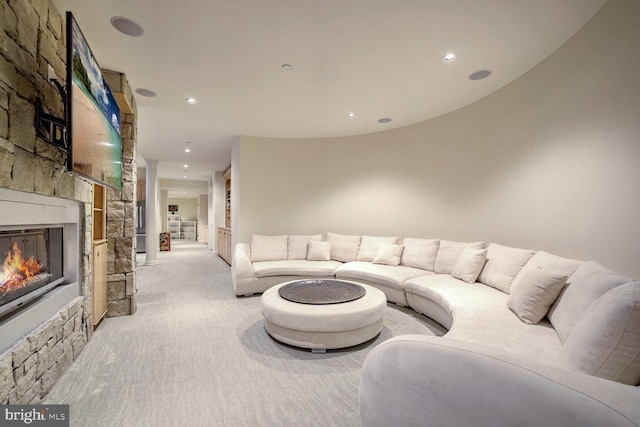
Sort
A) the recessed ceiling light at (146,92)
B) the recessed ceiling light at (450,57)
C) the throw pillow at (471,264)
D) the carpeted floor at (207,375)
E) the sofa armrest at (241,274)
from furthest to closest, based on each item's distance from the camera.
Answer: the sofa armrest at (241,274)
the recessed ceiling light at (146,92)
the throw pillow at (471,264)
the recessed ceiling light at (450,57)
the carpeted floor at (207,375)

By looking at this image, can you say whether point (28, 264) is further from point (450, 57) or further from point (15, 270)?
point (450, 57)

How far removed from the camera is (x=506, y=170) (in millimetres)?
3217

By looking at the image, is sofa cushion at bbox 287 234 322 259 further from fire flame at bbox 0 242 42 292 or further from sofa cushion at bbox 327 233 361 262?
fire flame at bbox 0 242 42 292

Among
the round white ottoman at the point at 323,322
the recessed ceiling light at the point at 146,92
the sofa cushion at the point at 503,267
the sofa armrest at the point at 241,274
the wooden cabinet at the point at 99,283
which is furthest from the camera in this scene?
the sofa armrest at the point at 241,274

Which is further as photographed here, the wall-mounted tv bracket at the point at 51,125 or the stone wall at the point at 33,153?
the wall-mounted tv bracket at the point at 51,125

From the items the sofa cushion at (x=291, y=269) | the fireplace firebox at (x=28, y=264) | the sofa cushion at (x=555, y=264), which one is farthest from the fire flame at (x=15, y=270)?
the sofa cushion at (x=555, y=264)

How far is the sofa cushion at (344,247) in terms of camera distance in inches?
183

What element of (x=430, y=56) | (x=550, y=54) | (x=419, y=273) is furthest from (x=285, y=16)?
(x=419, y=273)

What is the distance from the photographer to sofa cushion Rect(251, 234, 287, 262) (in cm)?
455

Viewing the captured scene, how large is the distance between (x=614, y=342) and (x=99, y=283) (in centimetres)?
391

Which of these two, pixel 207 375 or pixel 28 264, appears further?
pixel 207 375

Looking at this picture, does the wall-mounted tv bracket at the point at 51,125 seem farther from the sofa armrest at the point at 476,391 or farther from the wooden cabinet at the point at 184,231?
the wooden cabinet at the point at 184,231

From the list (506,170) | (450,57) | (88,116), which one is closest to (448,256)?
(506,170)

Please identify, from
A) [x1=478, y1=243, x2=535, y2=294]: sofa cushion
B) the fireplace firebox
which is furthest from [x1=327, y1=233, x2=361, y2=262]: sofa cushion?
the fireplace firebox
